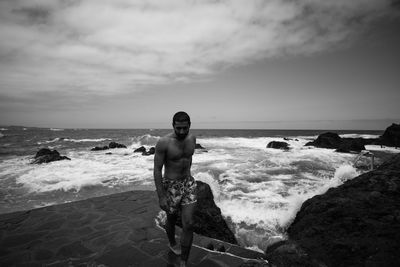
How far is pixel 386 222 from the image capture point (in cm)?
293

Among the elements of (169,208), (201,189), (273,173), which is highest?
(169,208)

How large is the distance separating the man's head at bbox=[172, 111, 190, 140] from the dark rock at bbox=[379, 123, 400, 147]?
1581 inches

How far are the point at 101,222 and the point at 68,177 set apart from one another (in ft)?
23.1

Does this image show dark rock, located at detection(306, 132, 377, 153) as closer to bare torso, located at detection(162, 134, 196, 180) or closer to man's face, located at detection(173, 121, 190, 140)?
bare torso, located at detection(162, 134, 196, 180)

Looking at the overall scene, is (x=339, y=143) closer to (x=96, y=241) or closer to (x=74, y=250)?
(x=96, y=241)

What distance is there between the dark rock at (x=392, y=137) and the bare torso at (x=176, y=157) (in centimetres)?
4001

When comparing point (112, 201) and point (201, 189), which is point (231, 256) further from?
point (112, 201)

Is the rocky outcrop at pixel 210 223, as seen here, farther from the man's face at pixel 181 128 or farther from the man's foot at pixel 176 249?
the man's face at pixel 181 128

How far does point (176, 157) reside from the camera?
293cm

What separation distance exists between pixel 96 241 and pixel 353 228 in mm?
4234

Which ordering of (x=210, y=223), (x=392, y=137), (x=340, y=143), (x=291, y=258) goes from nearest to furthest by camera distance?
(x=291, y=258) → (x=210, y=223) → (x=340, y=143) → (x=392, y=137)

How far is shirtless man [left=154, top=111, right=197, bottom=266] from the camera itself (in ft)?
9.14

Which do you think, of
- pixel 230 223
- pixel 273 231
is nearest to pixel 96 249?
pixel 230 223

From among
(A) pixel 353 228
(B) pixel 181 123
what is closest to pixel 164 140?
(B) pixel 181 123
